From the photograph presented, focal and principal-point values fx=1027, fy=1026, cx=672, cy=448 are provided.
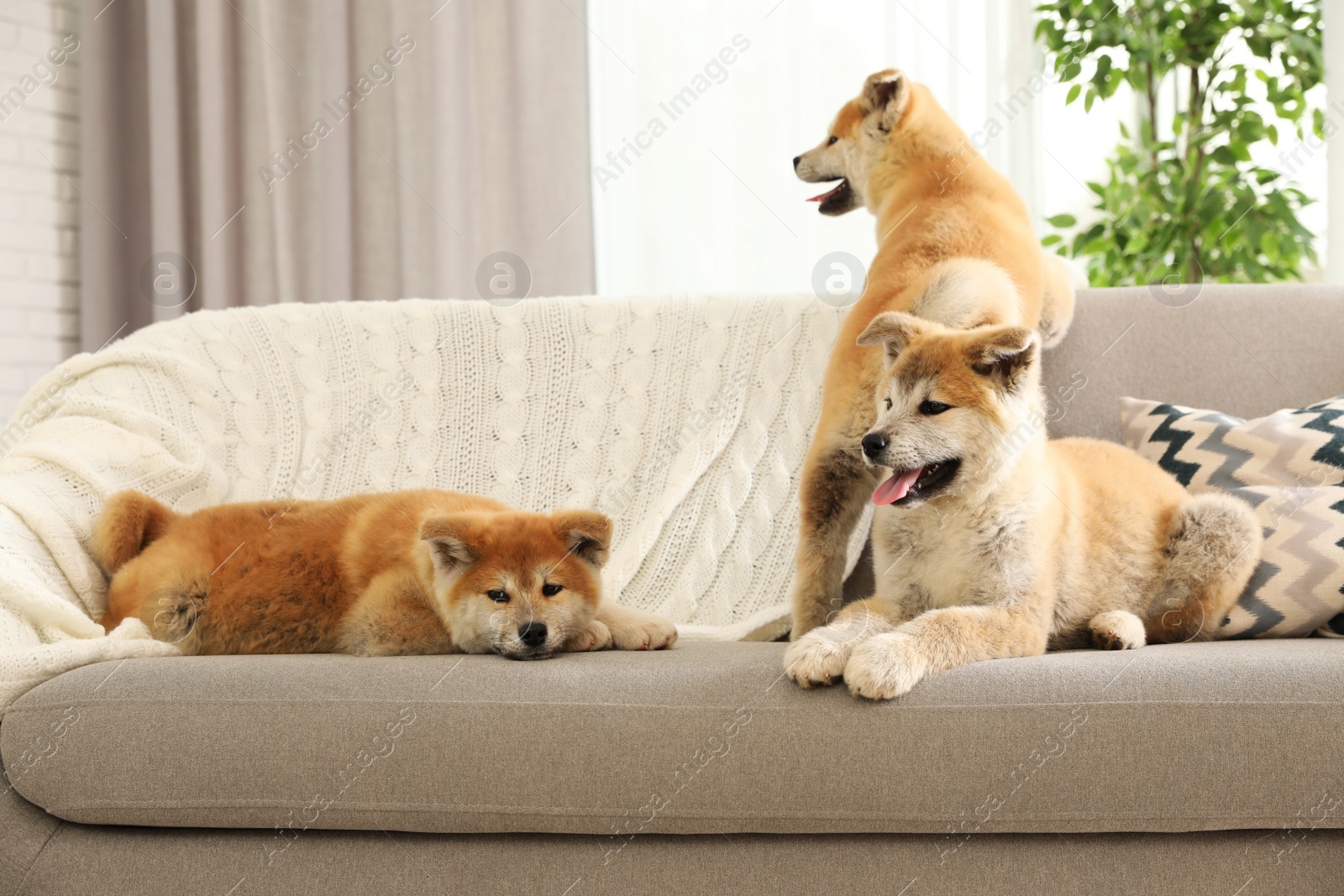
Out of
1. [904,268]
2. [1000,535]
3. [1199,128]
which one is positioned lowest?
[1000,535]

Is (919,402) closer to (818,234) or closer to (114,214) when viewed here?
(818,234)

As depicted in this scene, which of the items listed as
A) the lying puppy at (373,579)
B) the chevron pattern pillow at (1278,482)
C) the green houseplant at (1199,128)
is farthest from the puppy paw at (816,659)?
the green houseplant at (1199,128)

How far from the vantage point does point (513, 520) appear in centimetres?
154

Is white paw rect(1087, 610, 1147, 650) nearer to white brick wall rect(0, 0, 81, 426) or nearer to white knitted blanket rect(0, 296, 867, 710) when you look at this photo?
white knitted blanket rect(0, 296, 867, 710)

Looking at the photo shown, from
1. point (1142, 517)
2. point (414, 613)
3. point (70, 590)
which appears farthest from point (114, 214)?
point (1142, 517)

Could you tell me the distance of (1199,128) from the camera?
2.91 metres

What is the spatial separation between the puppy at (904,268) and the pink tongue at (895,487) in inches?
8.8

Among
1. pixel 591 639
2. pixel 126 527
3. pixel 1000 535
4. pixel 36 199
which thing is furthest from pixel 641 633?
pixel 36 199

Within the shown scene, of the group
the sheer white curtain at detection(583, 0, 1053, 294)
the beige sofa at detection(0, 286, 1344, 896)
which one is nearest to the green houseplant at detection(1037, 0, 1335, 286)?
the sheer white curtain at detection(583, 0, 1053, 294)

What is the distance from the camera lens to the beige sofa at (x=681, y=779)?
118 centimetres

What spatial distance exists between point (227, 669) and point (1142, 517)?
1.33 metres

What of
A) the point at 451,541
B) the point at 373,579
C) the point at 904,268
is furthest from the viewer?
the point at 904,268

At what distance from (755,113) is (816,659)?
223 centimetres

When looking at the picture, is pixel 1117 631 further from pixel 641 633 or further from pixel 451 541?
pixel 451 541
